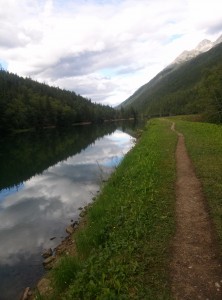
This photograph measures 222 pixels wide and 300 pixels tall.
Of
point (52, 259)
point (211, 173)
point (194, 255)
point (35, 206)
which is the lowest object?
point (35, 206)

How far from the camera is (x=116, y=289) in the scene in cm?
757

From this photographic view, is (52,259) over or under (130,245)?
under

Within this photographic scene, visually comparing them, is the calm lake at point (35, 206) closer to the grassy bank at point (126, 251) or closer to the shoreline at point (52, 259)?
the shoreline at point (52, 259)

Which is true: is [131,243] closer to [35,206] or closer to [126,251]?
[126,251]

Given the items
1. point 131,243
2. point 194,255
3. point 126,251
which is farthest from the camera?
point 131,243

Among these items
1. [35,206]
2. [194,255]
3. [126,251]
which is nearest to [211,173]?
[194,255]

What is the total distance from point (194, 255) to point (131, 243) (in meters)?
2.06

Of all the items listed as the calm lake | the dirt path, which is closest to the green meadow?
the dirt path

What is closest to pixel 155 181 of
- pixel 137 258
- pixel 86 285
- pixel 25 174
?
pixel 137 258

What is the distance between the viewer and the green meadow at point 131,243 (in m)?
7.73

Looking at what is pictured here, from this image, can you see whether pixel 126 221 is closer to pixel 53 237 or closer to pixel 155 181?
pixel 155 181

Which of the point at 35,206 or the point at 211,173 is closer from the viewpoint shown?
the point at 211,173

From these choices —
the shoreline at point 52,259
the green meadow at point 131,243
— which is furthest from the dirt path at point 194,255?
the shoreline at point 52,259

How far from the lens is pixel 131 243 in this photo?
9.82 meters
